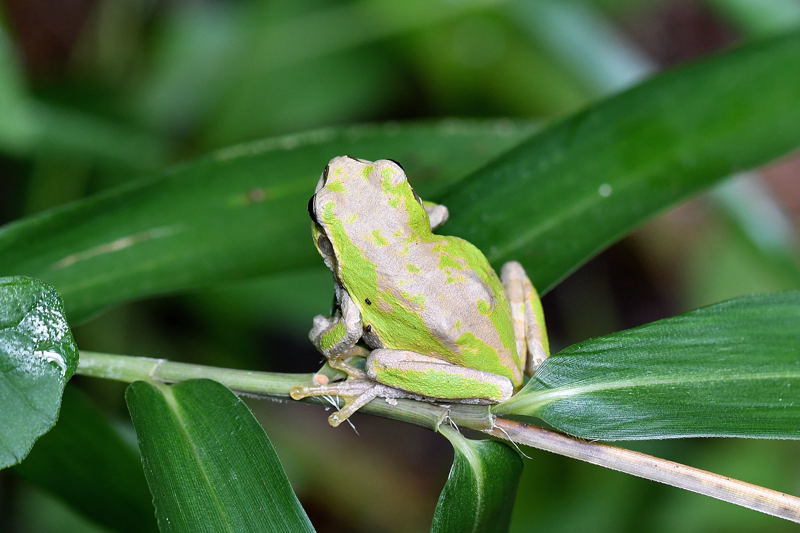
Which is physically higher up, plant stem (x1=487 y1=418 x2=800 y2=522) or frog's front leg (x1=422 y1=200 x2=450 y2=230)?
frog's front leg (x1=422 y1=200 x2=450 y2=230)

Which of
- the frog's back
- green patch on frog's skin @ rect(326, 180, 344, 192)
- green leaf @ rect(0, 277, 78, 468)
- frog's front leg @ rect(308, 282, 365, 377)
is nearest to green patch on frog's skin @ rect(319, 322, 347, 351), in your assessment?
frog's front leg @ rect(308, 282, 365, 377)

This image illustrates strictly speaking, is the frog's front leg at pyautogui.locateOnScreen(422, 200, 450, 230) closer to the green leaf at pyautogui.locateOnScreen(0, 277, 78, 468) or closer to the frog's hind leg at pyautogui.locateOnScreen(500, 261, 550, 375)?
the frog's hind leg at pyautogui.locateOnScreen(500, 261, 550, 375)

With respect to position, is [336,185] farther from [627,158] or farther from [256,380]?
[627,158]

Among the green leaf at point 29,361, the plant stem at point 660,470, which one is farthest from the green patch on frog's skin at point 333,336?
the green leaf at point 29,361

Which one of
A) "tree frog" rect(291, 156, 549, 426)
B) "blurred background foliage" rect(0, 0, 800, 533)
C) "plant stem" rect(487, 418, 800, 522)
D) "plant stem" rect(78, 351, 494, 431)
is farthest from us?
"blurred background foliage" rect(0, 0, 800, 533)

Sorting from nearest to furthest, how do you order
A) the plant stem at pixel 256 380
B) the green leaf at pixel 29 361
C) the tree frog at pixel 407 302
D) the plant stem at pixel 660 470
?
1. the green leaf at pixel 29 361
2. the plant stem at pixel 660 470
3. the plant stem at pixel 256 380
4. the tree frog at pixel 407 302

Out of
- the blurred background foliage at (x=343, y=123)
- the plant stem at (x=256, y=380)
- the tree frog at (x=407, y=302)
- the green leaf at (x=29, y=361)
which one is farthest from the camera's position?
the blurred background foliage at (x=343, y=123)

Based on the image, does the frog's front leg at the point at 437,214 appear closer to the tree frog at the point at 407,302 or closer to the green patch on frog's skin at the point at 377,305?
the tree frog at the point at 407,302

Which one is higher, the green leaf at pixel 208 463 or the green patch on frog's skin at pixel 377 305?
the green patch on frog's skin at pixel 377 305

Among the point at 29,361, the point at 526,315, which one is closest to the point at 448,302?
the point at 526,315
